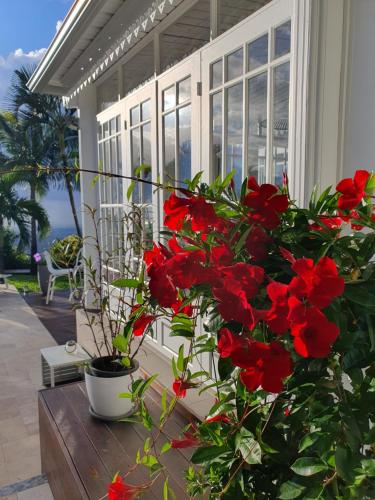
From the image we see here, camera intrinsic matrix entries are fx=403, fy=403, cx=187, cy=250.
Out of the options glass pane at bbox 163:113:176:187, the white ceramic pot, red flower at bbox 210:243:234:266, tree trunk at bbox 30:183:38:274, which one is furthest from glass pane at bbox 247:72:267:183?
tree trunk at bbox 30:183:38:274

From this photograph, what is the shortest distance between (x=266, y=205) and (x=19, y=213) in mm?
10470

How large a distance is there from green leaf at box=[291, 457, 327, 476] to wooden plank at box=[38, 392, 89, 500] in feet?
3.34

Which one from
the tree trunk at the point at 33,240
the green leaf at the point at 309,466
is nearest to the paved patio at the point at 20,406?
the green leaf at the point at 309,466

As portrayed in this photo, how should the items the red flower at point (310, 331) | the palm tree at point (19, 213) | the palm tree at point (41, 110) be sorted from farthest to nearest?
the palm tree at point (41, 110), the palm tree at point (19, 213), the red flower at point (310, 331)

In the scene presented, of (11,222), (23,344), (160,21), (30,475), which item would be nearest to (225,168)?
(160,21)

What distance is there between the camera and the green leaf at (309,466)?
53cm

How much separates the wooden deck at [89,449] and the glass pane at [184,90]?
1.83 metres

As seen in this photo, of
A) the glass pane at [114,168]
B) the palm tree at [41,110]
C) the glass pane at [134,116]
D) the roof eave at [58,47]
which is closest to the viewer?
the roof eave at [58,47]

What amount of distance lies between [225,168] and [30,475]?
6.71ft

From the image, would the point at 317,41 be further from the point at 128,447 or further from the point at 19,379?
→ the point at 19,379

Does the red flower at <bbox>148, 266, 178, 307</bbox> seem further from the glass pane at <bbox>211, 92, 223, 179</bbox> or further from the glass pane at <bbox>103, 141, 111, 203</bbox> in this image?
the glass pane at <bbox>103, 141, 111, 203</bbox>

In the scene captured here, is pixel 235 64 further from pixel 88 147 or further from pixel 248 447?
pixel 88 147

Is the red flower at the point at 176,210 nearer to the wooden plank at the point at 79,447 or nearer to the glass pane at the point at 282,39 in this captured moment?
the wooden plank at the point at 79,447

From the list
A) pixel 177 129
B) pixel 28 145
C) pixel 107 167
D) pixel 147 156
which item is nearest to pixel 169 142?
pixel 177 129
